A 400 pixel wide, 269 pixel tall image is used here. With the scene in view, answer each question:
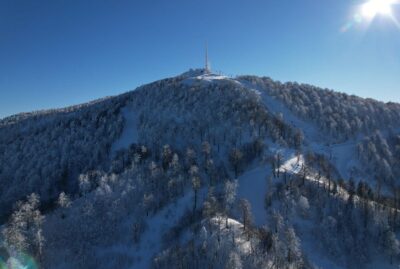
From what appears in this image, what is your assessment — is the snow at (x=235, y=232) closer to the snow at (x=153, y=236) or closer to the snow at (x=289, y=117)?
the snow at (x=153, y=236)

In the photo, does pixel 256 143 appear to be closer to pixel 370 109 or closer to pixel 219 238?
pixel 219 238

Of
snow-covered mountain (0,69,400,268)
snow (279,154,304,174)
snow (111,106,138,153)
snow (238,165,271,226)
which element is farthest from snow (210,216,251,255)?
snow (111,106,138,153)

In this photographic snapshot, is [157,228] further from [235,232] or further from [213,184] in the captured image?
[235,232]

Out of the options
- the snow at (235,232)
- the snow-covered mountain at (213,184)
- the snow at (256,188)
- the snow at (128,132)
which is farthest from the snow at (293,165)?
the snow at (128,132)

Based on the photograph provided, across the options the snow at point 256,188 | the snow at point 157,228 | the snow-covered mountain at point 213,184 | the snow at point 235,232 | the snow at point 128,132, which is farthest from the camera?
the snow at point 128,132

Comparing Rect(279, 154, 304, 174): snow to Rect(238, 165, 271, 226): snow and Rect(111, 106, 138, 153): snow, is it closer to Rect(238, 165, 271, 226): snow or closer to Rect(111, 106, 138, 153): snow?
Rect(238, 165, 271, 226): snow
